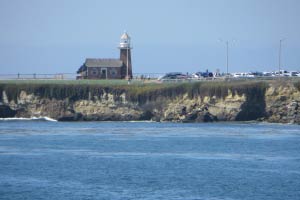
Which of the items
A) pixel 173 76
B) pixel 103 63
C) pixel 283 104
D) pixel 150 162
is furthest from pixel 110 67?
pixel 150 162

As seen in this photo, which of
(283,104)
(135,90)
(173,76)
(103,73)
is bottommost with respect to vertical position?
(283,104)

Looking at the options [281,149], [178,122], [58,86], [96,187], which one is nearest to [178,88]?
[178,122]

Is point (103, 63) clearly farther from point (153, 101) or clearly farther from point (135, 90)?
point (153, 101)

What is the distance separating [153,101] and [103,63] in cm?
2458

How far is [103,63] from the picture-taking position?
401 feet

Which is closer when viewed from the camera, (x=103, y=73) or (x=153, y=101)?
(x=153, y=101)

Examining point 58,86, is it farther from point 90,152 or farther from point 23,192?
point 23,192

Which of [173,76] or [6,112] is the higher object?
[173,76]

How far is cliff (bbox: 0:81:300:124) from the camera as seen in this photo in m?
96.1

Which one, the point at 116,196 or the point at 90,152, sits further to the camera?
the point at 90,152

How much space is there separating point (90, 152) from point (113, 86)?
35.4 metres

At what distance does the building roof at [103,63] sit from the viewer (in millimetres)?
122000

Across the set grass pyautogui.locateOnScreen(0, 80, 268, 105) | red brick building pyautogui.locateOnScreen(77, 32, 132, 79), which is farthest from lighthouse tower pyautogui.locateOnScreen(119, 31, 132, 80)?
grass pyautogui.locateOnScreen(0, 80, 268, 105)

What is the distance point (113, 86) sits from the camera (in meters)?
101
